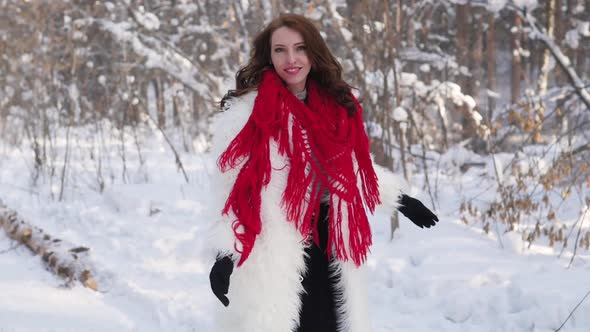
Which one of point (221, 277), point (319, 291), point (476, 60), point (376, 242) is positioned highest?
point (221, 277)

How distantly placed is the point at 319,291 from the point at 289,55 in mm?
911

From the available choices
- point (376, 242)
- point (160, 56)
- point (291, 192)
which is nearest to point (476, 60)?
point (160, 56)

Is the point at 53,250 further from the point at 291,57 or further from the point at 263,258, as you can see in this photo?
the point at 291,57

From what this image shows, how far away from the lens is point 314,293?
203 cm

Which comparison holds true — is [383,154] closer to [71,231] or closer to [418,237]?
[418,237]

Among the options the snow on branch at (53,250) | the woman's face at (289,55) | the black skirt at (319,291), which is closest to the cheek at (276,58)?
the woman's face at (289,55)

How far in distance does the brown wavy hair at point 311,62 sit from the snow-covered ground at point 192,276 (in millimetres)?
759

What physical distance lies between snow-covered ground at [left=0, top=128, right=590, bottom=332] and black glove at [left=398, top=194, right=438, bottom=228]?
0.89 meters

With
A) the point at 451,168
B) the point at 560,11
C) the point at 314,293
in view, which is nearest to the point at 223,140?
the point at 314,293

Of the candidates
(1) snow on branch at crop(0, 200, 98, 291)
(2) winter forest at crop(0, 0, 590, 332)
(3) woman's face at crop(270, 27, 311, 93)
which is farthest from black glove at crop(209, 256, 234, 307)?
(1) snow on branch at crop(0, 200, 98, 291)

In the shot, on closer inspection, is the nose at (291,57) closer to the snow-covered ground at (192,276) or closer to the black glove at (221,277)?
the black glove at (221,277)

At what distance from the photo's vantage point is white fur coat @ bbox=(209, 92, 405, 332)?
1.84m

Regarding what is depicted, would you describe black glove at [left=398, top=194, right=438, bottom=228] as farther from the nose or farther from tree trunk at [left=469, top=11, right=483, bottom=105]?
tree trunk at [left=469, top=11, right=483, bottom=105]

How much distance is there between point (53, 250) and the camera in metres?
3.92
